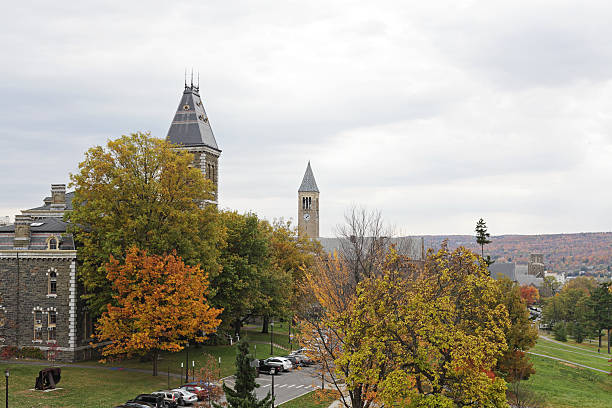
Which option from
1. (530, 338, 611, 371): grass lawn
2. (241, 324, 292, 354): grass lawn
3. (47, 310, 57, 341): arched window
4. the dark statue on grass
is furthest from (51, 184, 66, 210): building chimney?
(530, 338, 611, 371): grass lawn

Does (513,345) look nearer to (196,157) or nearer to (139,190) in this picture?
(139,190)

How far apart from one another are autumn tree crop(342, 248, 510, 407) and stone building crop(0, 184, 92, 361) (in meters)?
27.5

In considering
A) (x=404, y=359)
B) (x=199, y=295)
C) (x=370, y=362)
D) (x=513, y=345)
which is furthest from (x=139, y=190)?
(x=513, y=345)

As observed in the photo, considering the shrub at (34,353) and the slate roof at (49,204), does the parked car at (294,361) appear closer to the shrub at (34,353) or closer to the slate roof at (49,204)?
the shrub at (34,353)

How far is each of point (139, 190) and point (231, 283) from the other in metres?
16.0

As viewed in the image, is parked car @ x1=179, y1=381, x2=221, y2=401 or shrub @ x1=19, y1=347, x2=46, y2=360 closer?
parked car @ x1=179, y1=381, x2=221, y2=401

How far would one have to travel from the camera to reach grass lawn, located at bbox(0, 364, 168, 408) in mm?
34031

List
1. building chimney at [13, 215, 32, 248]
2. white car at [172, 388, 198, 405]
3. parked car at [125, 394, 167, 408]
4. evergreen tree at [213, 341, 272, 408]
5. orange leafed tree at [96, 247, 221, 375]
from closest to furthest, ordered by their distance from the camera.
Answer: evergreen tree at [213, 341, 272, 408], parked car at [125, 394, 167, 408], white car at [172, 388, 198, 405], orange leafed tree at [96, 247, 221, 375], building chimney at [13, 215, 32, 248]

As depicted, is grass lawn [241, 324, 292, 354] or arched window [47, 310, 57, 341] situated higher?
arched window [47, 310, 57, 341]

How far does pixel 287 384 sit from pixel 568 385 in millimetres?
26680

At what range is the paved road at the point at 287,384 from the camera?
3984 cm

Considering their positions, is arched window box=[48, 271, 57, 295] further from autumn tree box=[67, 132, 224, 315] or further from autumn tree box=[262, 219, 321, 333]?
autumn tree box=[262, 219, 321, 333]

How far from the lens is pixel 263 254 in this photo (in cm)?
5991

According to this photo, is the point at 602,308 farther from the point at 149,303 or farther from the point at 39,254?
the point at 39,254
